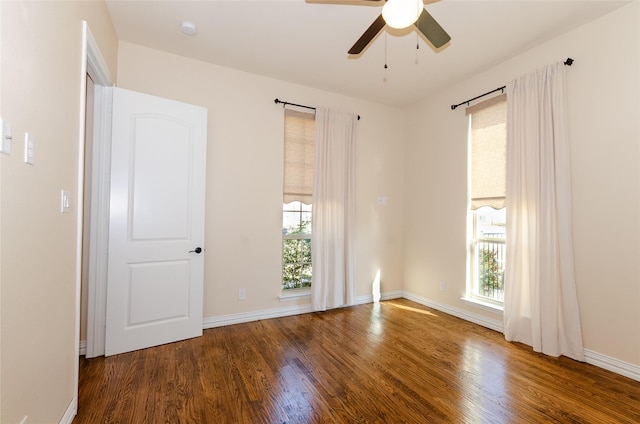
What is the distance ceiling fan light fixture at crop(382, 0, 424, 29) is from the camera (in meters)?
1.46

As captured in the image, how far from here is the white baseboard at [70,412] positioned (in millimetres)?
1638

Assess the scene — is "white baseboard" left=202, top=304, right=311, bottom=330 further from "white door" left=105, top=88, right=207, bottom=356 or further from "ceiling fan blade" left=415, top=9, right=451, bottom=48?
"ceiling fan blade" left=415, top=9, right=451, bottom=48

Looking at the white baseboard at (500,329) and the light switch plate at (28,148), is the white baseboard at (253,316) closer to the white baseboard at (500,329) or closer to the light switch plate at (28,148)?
the white baseboard at (500,329)

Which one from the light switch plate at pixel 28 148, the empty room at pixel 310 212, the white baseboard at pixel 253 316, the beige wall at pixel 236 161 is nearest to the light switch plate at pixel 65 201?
the empty room at pixel 310 212

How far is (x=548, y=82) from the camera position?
8.88 feet

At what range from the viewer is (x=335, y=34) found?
8.92 ft

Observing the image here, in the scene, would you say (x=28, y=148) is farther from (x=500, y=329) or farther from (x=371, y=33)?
(x=500, y=329)

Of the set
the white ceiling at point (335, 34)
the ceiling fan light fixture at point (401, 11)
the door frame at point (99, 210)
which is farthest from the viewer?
the door frame at point (99, 210)

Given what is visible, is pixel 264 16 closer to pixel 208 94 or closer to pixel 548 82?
pixel 208 94

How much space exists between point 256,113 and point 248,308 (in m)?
2.35

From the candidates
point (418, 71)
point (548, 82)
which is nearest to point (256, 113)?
point (418, 71)

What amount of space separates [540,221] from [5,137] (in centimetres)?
367

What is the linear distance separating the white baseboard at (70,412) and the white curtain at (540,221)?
11.8 ft

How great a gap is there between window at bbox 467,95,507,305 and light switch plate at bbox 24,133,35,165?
3.80m
